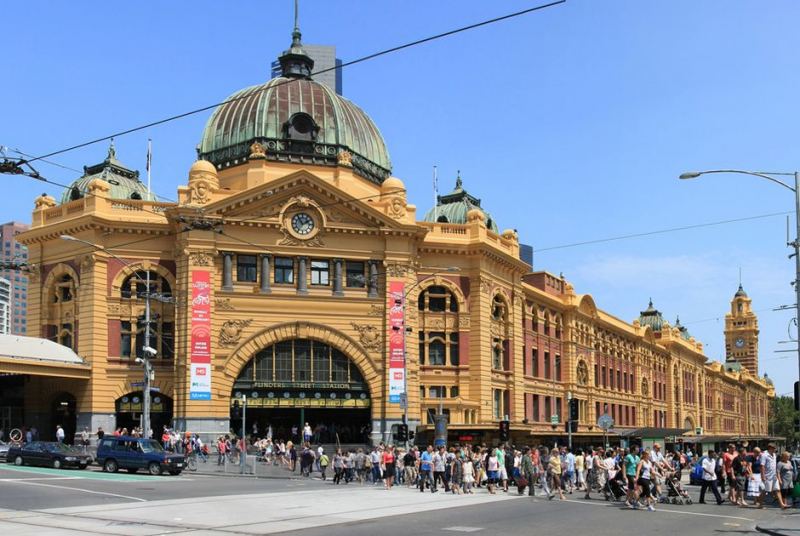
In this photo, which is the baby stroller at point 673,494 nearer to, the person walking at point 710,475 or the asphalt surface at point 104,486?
the person walking at point 710,475

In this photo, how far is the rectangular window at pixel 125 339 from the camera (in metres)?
56.7

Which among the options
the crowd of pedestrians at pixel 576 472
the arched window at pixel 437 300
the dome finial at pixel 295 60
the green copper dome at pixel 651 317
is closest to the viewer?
the crowd of pedestrians at pixel 576 472

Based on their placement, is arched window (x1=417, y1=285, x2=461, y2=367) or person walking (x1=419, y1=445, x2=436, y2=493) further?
arched window (x1=417, y1=285, x2=461, y2=367)

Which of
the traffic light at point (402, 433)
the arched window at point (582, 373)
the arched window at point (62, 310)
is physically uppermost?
the arched window at point (62, 310)

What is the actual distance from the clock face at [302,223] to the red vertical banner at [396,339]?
5.94m

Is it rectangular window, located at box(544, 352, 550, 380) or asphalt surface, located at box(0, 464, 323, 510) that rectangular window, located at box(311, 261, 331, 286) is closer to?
asphalt surface, located at box(0, 464, 323, 510)

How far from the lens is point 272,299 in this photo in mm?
57531

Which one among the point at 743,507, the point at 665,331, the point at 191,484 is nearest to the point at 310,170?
the point at 191,484

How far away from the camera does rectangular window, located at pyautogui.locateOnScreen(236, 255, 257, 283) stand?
57688 millimetres

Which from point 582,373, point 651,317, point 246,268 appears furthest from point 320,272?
point 651,317

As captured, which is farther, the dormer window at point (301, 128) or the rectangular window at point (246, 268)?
the dormer window at point (301, 128)

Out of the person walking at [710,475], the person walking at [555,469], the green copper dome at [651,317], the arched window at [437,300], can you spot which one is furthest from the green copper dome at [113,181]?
the green copper dome at [651,317]

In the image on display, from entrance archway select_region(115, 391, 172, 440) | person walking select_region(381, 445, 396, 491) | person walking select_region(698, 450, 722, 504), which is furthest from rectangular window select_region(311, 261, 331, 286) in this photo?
person walking select_region(698, 450, 722, 504)

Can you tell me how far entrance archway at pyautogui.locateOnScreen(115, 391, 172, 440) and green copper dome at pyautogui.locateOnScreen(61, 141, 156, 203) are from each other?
14421mm
